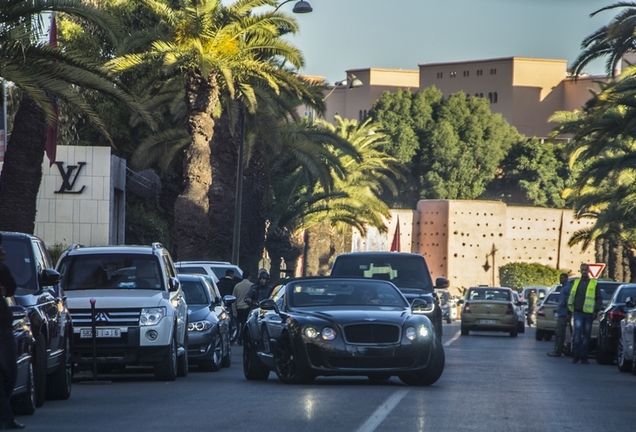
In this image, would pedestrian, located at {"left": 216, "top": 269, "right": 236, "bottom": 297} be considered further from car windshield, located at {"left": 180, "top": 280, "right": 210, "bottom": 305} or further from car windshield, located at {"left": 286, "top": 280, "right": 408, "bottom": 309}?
car windshield, located at {"left": 286, "top": 280, "right": 408, "bottom": 309}

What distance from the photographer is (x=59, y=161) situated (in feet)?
123

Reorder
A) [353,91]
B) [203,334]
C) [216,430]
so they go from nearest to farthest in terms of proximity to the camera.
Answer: [216,430] → [203,334] → [353,91]

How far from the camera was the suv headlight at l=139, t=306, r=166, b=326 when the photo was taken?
57.2 feet

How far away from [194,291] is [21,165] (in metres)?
4.95

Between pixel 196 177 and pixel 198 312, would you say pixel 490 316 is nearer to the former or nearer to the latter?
pixel 196 177

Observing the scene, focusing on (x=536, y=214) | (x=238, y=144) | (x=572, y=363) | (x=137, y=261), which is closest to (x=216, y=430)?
(x=137, y=261)

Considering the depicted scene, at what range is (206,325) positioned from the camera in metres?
20.6

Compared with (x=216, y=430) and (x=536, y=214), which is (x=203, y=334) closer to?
(x=216, y=430)

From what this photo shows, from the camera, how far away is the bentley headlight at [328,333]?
15922mm

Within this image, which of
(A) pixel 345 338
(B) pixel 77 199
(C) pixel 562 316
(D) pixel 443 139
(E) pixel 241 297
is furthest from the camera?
(D) pixel 443 139

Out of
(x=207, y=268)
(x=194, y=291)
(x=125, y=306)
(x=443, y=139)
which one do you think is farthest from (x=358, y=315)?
(x=443, y=139)

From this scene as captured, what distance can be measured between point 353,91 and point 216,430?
399 ft

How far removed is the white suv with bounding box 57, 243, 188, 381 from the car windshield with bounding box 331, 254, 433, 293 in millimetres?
6125

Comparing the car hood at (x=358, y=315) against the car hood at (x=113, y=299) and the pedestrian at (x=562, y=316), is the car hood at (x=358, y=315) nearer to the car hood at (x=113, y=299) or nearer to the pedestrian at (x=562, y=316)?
the car hood at (x=113, y=299)
